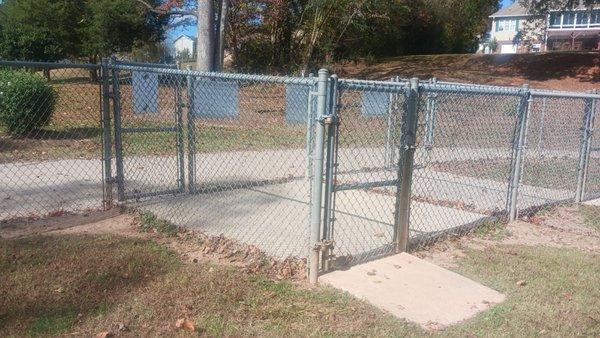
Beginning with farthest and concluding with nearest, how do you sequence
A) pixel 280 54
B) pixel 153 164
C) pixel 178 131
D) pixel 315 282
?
1. pixel 280 54
2. pixel 153 164
3. pixel 178 131
4. pixel 315 282

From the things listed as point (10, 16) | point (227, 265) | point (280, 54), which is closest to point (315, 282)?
point (227, 265)

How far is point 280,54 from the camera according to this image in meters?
25.5

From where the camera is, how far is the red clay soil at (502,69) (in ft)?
81.5

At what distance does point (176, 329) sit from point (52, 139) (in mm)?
8735

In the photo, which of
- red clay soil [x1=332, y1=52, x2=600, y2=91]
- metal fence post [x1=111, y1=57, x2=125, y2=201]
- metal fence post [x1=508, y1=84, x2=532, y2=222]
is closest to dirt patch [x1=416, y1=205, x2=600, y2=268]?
metal fence post [x1=508, y1=84, x2=532, y2=222]

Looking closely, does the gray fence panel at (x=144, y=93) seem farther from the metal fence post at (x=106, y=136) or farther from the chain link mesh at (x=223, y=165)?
the metal fence post at (x=106, y=136)

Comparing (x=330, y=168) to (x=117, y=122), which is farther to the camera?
(x=117, y=122)

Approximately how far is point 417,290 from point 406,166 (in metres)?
1.16

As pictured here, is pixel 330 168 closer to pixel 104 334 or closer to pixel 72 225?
pixel 104 334

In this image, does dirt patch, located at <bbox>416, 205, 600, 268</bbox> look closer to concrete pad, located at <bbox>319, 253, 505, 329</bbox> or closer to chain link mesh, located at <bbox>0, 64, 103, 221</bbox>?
concrete pad, located at <bbox>319, 253, 505, 329</bbox>

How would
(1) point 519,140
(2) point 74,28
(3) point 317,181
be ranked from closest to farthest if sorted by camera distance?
(3) point 317,181
(1) point 519,140
(2) point 74,28

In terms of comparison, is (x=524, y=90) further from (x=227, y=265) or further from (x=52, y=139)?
(x=52, y=139)

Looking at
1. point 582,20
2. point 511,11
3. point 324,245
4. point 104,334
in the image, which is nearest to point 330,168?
point 324,245

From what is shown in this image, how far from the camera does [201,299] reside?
4.07m
